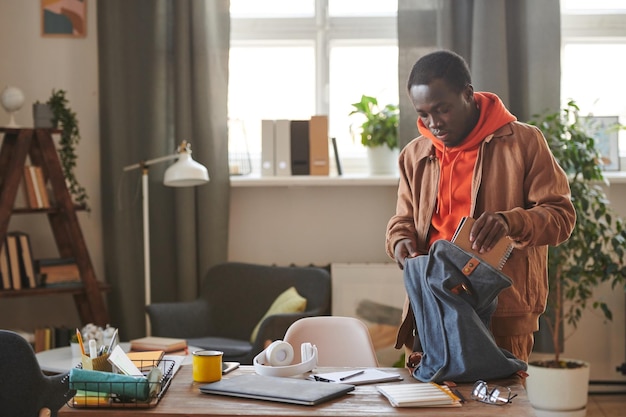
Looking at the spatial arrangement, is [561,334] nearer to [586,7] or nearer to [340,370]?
[586,7]

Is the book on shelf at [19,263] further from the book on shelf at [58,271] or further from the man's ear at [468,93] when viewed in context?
the man's ear at [468,93]

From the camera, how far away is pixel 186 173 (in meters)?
4.15

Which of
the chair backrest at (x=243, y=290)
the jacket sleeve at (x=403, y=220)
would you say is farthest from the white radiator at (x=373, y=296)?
the jacket sleeve at (x=403, y=220)

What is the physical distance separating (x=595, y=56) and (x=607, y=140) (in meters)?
0.51

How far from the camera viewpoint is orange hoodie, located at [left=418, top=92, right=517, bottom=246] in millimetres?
2328

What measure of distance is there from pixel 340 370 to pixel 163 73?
110 inches

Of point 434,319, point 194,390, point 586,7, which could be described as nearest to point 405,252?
point 434,319

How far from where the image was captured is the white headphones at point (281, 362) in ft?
7.14

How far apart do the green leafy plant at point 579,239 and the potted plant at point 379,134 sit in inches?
30.4

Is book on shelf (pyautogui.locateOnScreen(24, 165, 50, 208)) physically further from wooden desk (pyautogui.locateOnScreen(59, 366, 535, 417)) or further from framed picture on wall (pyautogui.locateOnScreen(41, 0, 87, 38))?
wooden desk (pyautogui.locateOnScreen(59, 366, 535, 417))

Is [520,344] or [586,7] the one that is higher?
[586,7]

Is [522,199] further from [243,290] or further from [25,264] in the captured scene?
[25,264]

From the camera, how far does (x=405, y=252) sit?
233 centimetres

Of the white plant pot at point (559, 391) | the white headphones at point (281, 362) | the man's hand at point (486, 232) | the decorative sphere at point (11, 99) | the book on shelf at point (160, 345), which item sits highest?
the decorative sphere at point (11, 99)
